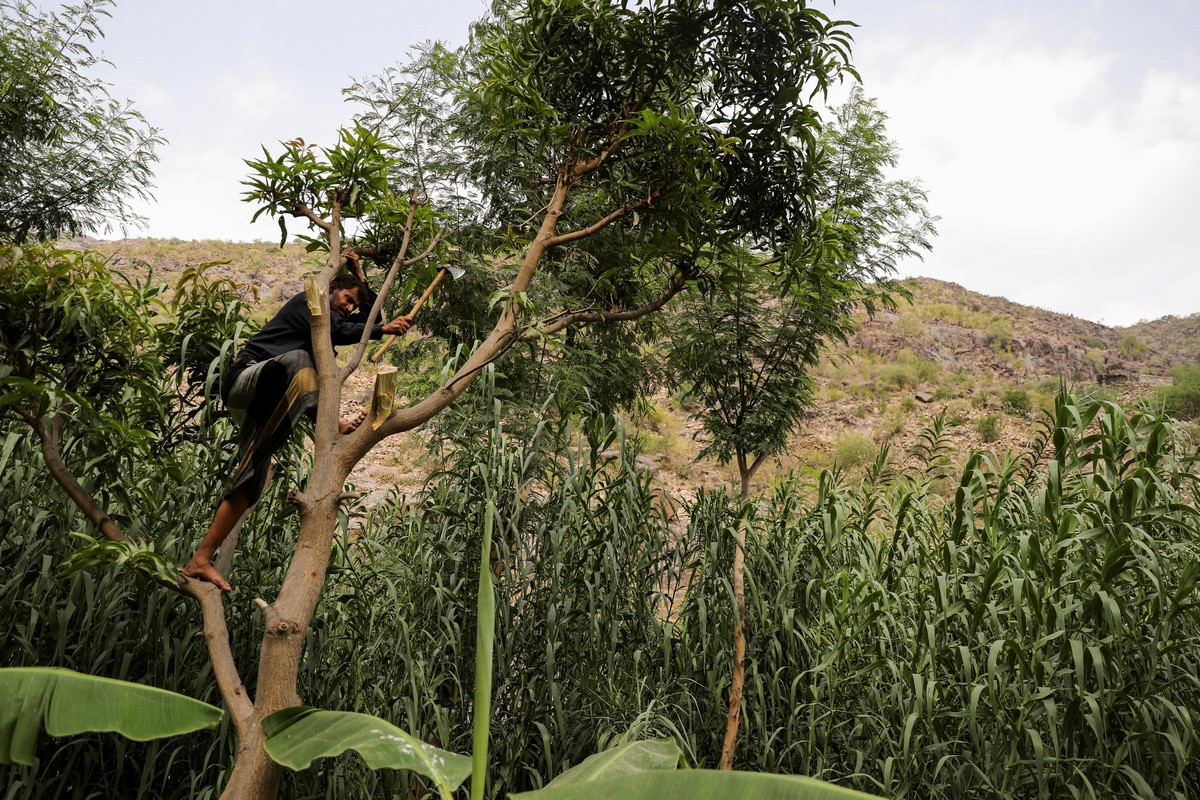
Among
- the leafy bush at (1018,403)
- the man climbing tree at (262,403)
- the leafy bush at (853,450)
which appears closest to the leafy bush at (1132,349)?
the leafy bush at (1018,403)

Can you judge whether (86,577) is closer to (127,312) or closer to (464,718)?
(127,312)

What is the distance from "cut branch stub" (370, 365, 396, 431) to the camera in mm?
2213

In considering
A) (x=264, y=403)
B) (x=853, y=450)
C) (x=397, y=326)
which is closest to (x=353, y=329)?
(x=397, y=326)

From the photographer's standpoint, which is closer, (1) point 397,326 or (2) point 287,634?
(2) point 287,634

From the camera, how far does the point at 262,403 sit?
2.28m

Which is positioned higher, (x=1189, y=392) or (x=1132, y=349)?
(x=1132, y=349)

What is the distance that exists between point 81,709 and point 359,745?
23.9 inches

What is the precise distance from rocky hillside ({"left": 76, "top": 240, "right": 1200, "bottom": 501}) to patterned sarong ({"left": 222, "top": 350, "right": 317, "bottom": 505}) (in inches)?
419

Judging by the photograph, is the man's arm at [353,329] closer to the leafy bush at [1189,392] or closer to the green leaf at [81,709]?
the green leaf at [81,709]

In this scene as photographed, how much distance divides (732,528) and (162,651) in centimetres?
240

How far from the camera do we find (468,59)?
315 inches

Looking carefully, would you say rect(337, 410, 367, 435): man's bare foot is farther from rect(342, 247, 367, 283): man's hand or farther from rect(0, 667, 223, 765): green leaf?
rect(0, 667, 223, 765): green leaf

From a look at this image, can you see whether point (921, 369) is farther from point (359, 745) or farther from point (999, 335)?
point (359, 745)

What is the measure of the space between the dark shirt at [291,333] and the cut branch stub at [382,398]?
1.05 feet
